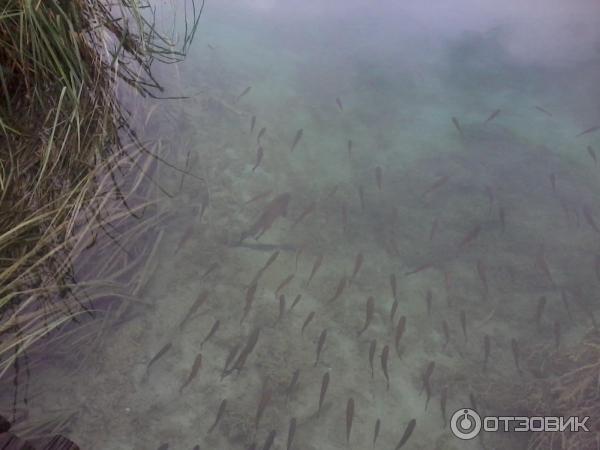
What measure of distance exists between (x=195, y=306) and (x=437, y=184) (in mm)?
1383

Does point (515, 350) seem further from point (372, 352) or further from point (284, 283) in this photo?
point (284, 283)

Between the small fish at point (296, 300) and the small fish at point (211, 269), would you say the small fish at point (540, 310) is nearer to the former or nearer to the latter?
the small fish at point (296, 300)

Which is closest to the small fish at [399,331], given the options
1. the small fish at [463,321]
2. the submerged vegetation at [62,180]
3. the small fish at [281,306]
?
the small fish at [463,321]

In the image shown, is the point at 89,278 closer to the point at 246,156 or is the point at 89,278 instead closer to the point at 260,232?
the point at 260,232

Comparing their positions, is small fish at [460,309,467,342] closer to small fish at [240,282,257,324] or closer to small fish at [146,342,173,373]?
small fish at [240,282,257,324]

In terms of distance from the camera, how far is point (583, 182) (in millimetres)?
2812

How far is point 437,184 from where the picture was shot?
108 inches

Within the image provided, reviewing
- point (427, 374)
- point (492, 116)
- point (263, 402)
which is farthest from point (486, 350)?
point (492, 116)

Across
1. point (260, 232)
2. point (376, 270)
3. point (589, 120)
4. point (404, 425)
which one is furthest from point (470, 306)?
point (589, 120)

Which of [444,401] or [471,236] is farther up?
[471,236]

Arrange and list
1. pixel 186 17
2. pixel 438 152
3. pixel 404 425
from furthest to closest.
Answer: pixel 186 17 < pixel 438 152 < pixel 404 425

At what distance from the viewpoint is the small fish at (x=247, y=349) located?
1.96 metres

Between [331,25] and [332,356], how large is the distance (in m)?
2.69

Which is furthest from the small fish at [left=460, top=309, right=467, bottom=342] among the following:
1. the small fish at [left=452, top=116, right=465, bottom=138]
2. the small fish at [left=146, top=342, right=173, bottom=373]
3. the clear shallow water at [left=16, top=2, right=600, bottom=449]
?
the small fish at [left=452, top=116, right=465, bottom=138]
